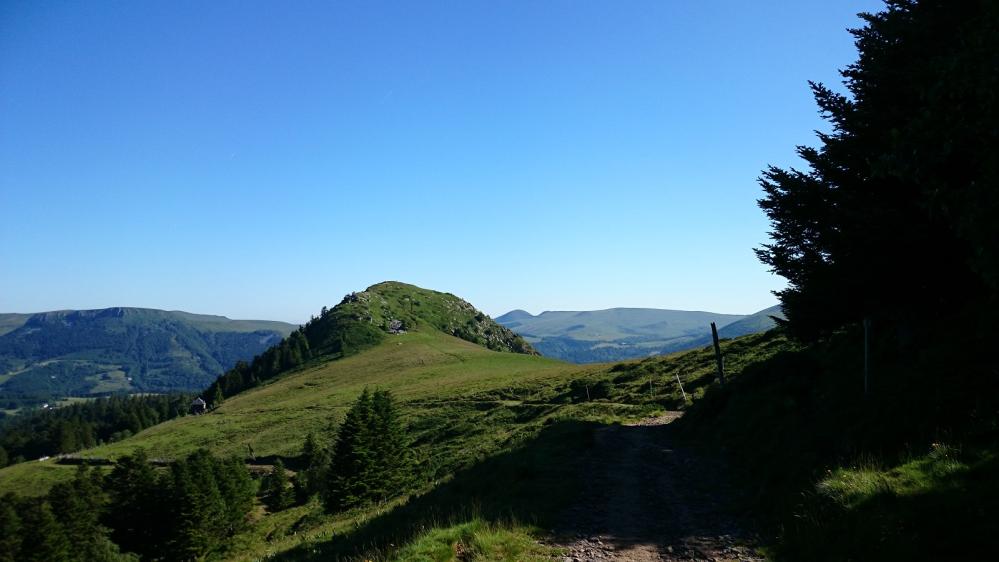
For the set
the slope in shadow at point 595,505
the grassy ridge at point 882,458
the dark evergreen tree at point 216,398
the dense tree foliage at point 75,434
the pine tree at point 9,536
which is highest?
the grassy ridge at point 882,458

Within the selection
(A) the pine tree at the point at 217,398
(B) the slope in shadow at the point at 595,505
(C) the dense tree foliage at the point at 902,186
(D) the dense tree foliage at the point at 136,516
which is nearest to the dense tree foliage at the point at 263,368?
(A) the pine tree at the point at 217,398

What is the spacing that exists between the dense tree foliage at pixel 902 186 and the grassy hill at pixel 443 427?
10667 millimetres

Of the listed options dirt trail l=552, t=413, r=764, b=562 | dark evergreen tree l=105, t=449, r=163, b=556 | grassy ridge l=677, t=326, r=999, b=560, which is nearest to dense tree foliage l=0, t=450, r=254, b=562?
dark evergreen tree l=105, t=449, r=163, b=556

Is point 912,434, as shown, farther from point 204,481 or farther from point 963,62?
point 204,481

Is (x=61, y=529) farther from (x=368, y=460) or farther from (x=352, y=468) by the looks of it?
(x=368, y=460)

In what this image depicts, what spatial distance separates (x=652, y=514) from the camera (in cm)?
1296

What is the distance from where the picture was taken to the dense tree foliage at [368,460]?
45.4 metres

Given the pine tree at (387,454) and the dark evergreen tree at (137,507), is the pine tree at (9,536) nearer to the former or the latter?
the dark evergreen tree at (137,507)

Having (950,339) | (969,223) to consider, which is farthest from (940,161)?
(950,339)

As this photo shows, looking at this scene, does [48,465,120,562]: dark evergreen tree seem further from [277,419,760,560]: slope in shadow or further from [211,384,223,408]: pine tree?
[211,384,223,408]: pine tree

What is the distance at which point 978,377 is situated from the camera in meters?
12.4

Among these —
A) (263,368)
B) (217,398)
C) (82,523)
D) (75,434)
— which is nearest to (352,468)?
(82,523)

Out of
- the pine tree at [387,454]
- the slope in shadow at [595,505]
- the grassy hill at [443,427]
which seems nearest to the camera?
the slope in shadow at [595,505]

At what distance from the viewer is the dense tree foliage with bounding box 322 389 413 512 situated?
45.4 m
